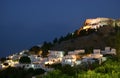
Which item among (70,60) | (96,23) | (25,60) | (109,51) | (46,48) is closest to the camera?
(70,60)

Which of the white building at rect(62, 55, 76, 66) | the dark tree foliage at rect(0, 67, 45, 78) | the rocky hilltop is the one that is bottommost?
the dark tree foliage at rect(0, 67, 45, 78)

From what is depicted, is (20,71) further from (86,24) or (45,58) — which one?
(86,24)

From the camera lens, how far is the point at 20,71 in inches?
2906

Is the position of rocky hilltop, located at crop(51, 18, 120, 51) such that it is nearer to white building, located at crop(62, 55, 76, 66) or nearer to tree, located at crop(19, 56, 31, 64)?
white building, located at crop(62, 55, 76, 66)

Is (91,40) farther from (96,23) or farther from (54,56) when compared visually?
(96,23)

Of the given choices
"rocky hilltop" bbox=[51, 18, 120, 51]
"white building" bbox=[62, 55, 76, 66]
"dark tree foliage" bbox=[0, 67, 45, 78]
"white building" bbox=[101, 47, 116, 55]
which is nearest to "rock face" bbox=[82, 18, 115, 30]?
"rocky hilltop" bbox=[51, 18, 120, 51]

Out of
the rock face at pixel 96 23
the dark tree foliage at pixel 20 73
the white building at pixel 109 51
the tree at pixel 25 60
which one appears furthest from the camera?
the rock face at pixel 96 23

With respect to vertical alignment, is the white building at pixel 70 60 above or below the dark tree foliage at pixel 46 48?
below

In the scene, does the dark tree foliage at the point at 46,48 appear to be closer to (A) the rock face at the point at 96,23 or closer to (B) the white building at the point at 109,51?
(A) the rock face at the point at 96,23

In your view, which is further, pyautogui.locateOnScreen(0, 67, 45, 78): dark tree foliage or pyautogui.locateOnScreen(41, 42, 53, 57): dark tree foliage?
pyautogui.locateOnScreen(41, 42, 53, 57): dark tree foliage

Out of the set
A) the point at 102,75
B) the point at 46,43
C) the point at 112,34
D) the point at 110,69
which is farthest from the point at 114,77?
the point at 46,43

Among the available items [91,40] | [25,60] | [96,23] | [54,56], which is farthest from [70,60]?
[96,23]

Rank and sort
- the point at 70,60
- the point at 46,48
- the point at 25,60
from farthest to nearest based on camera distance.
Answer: the point at 46,48
the point at 25,60
the point at 70,60

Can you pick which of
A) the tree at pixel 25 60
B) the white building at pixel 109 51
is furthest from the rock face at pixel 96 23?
the tree at pixel 25 60
